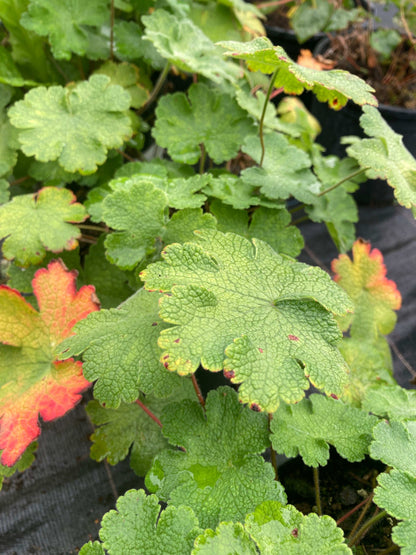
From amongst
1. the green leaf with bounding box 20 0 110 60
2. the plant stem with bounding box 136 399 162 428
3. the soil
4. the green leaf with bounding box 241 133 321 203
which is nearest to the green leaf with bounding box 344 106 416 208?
the green leaf with bounding box 241 133 321 203

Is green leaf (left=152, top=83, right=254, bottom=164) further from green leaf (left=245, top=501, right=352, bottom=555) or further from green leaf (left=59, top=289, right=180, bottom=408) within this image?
green leaf (left=245, top=501, right=352, bottom=555)

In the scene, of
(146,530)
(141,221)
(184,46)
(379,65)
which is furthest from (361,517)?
(379,65)

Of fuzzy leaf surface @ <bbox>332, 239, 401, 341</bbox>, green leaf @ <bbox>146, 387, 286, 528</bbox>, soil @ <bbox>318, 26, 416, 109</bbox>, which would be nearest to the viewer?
green leaf @ <bbox>146, 387, 286, 528</bbox>

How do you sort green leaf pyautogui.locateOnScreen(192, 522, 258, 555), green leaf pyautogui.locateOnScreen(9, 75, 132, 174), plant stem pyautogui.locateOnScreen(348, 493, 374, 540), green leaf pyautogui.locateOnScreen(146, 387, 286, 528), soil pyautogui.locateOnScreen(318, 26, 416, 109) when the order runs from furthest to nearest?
soil pyautogui.locateOnScreen(318, 26, 416, 109)
green leaf pyautogui.locateOnScreen(9, 75, 132, 174)
plant stem pyautogui.locateOnScreen(348, 493, 374, 540)
green leaf pyautogui.locateOnScreen(146, 387, 286, 528)
green leaf pyautogui.locateOnScreen(192, 522, 258, 555)

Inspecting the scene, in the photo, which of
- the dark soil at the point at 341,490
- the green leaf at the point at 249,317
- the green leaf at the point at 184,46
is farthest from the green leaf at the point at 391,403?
the green leaf at the point at 184,46

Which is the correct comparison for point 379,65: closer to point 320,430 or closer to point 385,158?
point 385,158

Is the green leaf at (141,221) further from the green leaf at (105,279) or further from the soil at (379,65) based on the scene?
the soil at (379,65)

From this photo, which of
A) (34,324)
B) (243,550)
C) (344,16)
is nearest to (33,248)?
(34,324)

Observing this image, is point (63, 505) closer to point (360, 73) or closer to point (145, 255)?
point (145, 255)
